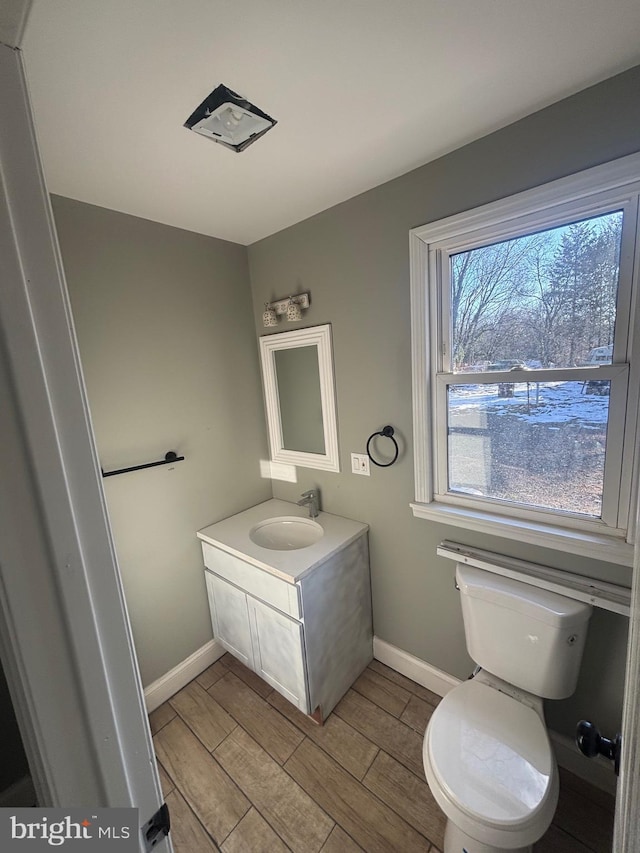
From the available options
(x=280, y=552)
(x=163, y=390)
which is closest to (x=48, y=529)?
(x=280, y=552)

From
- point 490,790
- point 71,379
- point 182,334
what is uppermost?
point 182,334

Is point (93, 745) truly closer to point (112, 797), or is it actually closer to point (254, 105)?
point (112, 797)

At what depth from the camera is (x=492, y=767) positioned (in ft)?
3.27

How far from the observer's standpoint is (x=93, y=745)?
467 mm

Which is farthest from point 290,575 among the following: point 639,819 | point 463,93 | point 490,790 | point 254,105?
point 463,93

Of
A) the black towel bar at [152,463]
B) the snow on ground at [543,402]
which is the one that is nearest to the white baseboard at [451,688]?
the snow on ground at [543,402]

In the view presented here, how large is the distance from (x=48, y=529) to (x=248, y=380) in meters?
1.66

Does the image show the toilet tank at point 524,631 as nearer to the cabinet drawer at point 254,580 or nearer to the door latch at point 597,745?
the door latch at point 597,745

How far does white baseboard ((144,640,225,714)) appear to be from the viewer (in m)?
1.69

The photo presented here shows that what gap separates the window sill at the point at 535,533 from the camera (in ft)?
3.62

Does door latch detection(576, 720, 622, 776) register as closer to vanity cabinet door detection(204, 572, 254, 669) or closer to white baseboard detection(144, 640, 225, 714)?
vanity cabinet door detection(204, 572, 254, 669)

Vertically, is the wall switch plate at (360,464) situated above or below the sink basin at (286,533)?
above

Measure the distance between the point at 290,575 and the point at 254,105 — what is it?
162 centimetres

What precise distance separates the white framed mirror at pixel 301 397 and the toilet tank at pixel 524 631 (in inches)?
34.6
